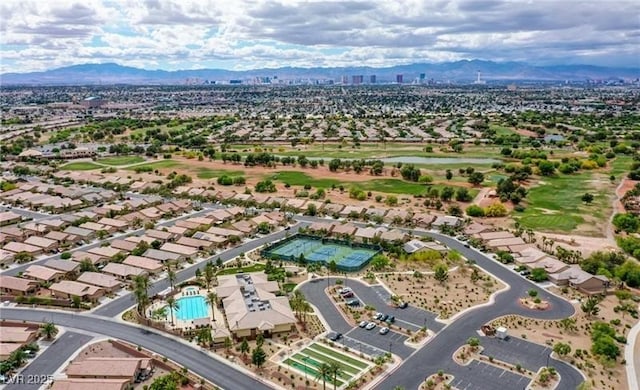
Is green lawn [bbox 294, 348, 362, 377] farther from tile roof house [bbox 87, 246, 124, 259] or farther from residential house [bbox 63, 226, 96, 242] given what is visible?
residential house [bbox 63, 226, 96, 242]

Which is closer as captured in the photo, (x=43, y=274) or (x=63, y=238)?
(x=43, y=274)

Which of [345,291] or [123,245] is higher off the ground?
[123,245]

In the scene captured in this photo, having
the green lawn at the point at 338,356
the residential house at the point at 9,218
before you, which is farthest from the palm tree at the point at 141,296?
the residential house at the point at 9,218

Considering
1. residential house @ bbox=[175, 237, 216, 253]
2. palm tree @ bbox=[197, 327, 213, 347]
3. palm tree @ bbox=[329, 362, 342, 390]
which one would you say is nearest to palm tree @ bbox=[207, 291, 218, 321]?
palm tree @ bbox=[197, 327, 213, 347]

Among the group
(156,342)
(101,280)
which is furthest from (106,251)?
(156,342)

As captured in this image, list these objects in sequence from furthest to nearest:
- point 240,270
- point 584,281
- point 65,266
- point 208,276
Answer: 1. point 65,266
2. point 240,270
3. point 208,276
4. point 584,281

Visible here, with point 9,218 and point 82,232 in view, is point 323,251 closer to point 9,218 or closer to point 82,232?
point 82,232
